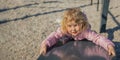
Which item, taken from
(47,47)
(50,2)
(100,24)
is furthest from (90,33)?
A: (50,2)

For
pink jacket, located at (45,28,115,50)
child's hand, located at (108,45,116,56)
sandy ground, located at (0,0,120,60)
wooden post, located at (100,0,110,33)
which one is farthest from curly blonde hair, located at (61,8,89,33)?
wooden post, located at (100,0,110,33)

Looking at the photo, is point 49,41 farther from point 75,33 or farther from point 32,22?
point 32,22

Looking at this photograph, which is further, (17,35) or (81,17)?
(17,35)

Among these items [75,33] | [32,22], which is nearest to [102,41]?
[75,33]

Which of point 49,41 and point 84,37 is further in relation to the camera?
point 84,37

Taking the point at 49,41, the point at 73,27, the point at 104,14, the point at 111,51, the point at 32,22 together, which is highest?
the point at 73,27

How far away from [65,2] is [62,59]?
480cm

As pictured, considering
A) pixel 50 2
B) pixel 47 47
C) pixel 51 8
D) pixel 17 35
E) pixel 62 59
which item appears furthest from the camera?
pixel 50 2

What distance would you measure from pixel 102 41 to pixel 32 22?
3.00 metres

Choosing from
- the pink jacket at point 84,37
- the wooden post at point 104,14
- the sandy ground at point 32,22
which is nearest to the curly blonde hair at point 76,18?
the pink jacket at point 84,37

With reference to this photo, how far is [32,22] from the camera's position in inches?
258

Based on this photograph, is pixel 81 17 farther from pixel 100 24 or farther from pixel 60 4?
pixel 60 4

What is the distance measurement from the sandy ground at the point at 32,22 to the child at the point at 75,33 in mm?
1260

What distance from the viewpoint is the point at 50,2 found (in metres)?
8.02
